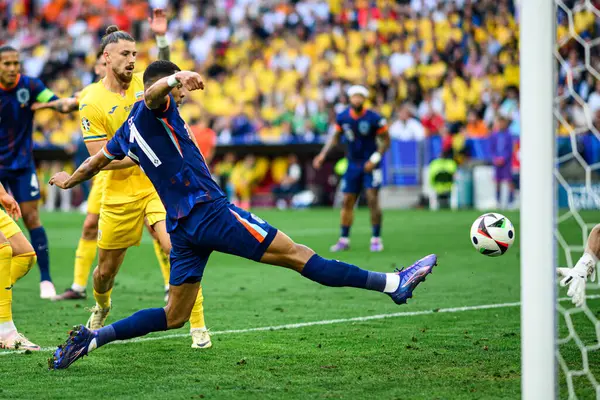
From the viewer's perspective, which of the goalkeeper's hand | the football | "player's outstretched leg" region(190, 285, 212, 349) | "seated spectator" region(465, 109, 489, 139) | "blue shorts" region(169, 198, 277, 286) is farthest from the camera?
"seated spectator" region(465, 109, 489, 139)

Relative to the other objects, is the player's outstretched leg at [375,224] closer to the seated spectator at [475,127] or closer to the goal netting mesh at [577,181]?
the goal netting mesh at [577,181]

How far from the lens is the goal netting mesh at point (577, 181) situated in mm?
4375

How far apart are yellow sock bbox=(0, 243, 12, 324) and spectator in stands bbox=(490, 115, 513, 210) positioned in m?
16.7

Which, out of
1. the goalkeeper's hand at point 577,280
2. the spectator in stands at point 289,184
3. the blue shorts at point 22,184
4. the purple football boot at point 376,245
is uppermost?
the blue shorts at point 22,184

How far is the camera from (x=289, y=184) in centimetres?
2494

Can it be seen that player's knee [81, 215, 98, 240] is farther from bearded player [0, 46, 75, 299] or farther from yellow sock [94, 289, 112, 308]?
yellow sock [94, 289, 112, 308]

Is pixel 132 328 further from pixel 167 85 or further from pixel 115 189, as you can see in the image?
pixel 115 189

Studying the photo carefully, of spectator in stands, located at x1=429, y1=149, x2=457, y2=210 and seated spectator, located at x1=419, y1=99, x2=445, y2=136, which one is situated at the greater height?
seated spectator, located at x1=419, y1=99, x2=445, y2=136

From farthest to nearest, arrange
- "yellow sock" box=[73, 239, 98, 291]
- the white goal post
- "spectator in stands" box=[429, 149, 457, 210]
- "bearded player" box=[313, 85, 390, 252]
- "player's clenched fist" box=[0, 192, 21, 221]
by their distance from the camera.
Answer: "spectator in stands" box=[429, 149, 457, 210] < "bearded player" box=[313, 85, 390, 252] < "yellow sock" box=[73, 239, 98, 291] < "player's clenched fist" box=[0, 192, 21, 221] < the white goal post

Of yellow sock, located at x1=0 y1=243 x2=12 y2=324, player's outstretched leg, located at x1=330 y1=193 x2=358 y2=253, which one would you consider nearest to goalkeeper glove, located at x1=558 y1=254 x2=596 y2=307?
yellow sock, located at x1=0 y1=243 x2=12 y2=324

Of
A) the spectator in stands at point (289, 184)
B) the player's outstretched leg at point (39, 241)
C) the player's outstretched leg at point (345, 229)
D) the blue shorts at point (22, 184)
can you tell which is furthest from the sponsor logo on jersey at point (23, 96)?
the spectator in stands at point (289, 184)

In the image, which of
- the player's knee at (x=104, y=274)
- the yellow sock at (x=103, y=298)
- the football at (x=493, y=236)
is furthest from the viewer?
the yellow sock at (x=103, y=298)

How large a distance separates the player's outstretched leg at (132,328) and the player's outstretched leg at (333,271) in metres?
0.55

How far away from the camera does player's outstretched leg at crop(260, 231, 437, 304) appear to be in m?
5.41
